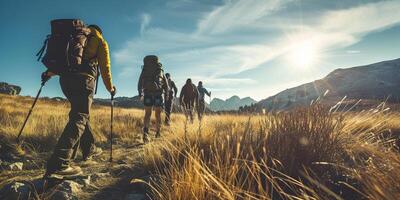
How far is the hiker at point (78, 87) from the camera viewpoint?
3.33 metres

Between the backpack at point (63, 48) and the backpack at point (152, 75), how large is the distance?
395 centimetres

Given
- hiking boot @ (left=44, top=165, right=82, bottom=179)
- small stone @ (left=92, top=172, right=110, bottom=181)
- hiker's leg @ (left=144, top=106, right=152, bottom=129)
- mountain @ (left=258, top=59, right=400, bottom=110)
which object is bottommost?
small stone @ (left=92, top=172, right=110, bottom=181)

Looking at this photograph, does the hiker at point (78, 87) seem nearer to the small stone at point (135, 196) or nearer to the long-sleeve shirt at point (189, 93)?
the small stone at point (135, 196)

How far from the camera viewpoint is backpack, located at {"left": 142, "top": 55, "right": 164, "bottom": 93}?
7555 millimetres

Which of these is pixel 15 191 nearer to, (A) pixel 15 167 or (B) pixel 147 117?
(A) pixel 15 167

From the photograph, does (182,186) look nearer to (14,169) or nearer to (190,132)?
(190,132)

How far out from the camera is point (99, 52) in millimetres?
→ 3930

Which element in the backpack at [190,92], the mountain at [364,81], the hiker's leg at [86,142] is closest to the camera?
the hiker's leg at [86,142]

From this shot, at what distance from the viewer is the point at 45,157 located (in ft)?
15.4

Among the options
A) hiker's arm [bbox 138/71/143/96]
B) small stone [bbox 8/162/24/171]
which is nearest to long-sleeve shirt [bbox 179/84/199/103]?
hiker's arm [bbox 138/71/143/96]

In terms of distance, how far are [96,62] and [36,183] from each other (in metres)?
1.74

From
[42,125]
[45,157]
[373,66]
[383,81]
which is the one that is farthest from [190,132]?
[373,66]

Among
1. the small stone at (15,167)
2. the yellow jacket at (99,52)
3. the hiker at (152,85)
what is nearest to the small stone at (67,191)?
the small stone at (15,167)

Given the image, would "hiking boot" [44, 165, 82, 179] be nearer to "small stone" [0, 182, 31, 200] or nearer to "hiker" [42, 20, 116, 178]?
"hiker" [42, 20, 116, 178]
